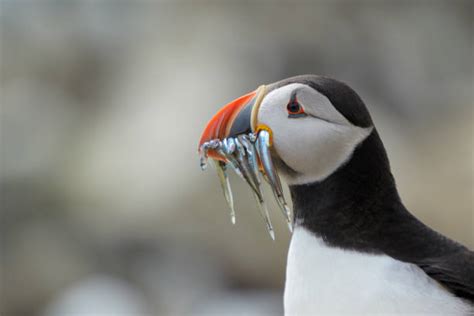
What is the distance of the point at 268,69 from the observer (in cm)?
931

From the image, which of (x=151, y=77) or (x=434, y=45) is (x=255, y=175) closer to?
→ (x=151, y=77)

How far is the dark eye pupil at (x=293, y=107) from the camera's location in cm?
203

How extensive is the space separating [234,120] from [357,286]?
0.52 meters

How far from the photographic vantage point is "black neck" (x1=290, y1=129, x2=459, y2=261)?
2.01 m

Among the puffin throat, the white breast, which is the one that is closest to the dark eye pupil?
the puffin throat

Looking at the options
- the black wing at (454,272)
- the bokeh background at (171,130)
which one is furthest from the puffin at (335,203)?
the bokeh background at (171,130)

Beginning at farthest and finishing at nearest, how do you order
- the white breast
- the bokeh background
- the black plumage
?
the bokeh background < the black plumage < the white breast

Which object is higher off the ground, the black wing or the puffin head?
the puffin head

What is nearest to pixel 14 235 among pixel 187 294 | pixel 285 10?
pixel 187 294

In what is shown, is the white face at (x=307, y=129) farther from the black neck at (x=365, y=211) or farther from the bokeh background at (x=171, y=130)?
the bokeh background at (x=171, y=130)

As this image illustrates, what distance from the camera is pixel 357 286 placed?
1.92m

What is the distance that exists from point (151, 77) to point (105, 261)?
2698mm

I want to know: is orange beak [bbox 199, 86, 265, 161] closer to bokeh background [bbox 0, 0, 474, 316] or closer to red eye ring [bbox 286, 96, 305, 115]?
red eye ring [bbox 286, 96, 305, 115]

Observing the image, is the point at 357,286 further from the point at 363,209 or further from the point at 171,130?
the point at 171,130
